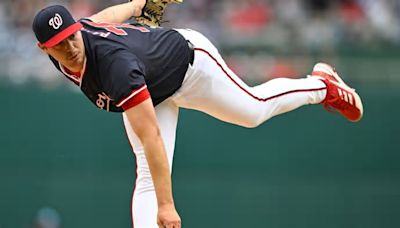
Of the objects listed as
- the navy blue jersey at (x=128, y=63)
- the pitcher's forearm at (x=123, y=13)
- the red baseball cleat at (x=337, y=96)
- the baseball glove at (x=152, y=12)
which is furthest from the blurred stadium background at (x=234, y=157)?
the navy blue jersey at (x=128, y=63)

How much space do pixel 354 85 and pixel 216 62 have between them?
336 cm

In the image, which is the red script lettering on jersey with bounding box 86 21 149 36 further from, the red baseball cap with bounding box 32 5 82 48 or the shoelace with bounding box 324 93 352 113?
the shoelace with bounding box 324 93 352 113

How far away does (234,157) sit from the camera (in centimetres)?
783

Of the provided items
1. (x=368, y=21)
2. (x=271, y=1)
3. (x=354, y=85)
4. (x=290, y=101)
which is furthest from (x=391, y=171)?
(x=290, y=101)

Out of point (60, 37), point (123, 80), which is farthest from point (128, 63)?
point (60, 37)

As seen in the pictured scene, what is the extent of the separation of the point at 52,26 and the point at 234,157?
13.6 feet

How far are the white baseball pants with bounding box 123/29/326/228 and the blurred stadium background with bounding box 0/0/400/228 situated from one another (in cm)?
309

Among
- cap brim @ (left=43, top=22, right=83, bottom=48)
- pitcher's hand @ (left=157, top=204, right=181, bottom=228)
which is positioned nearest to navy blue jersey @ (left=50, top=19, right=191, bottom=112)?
cap brim @ (left=43, top=22, right=83, bottom=48)

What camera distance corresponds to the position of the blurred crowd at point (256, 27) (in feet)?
25.8

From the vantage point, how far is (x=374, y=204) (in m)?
7.77

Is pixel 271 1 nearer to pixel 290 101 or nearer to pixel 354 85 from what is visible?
pixel 354 85

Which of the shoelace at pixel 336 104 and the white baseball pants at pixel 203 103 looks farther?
the shoelace at pixel 336 104

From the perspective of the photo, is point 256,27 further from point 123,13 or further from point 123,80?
point 123,80

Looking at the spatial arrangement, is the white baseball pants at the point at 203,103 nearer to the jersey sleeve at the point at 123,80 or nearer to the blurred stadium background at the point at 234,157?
the jersey sleeve at the point at 123,80
